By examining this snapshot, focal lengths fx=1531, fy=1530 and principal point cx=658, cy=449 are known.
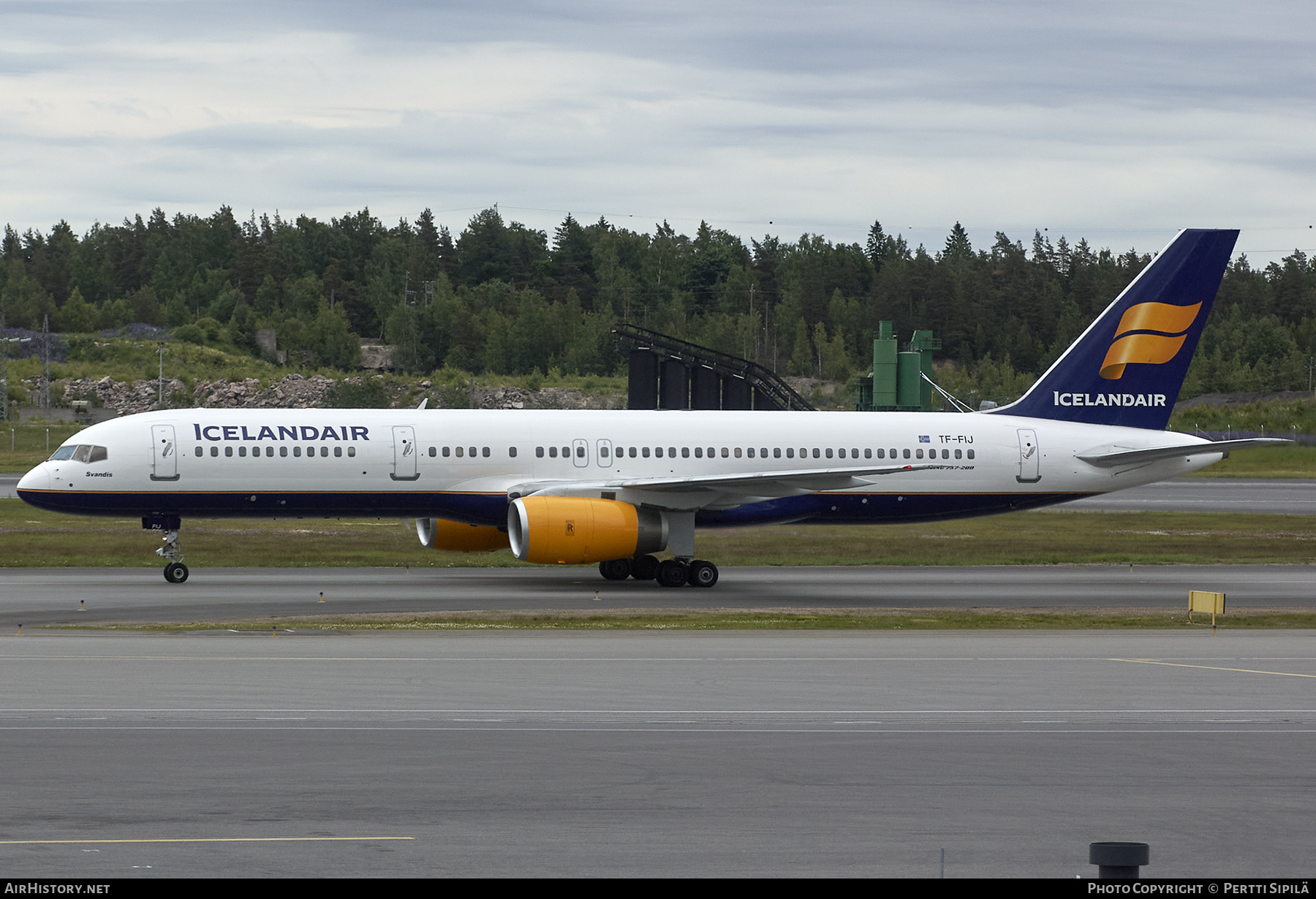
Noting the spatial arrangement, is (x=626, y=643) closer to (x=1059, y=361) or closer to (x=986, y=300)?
(x=1059, y=361)

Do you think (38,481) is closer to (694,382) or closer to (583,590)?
(583,590)

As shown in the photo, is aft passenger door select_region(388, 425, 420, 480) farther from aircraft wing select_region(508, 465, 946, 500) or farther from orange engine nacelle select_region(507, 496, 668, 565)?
orange engine nacelle select_region(507, 496, 668, 565)

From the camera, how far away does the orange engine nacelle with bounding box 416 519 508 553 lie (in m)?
37.7

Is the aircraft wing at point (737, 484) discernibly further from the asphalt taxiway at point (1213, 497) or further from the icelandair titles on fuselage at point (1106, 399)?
the asphalt taxiway at point (1213, 497)

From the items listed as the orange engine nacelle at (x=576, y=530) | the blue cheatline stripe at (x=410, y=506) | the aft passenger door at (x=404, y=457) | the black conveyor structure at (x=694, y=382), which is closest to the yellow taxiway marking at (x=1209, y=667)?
the orange engine nacelle at (x=576, y=530)

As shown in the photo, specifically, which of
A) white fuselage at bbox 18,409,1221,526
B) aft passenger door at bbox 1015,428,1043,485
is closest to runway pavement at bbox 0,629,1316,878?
white fuselage at bbox 18,409,1221,526

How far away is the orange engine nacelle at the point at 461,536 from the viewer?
3772cm

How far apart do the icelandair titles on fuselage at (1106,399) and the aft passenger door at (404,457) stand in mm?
17280

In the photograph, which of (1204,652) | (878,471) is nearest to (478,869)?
(1204,652)

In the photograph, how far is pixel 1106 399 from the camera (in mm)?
41094

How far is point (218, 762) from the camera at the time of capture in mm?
13828

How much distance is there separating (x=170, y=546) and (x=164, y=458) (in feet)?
6.61

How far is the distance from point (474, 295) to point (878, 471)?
5933 inches
